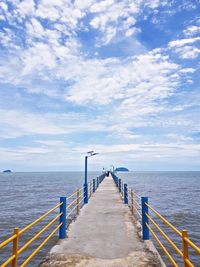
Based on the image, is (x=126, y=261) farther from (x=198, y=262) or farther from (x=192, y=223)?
(x=192, y=223)

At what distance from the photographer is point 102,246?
6887 mm

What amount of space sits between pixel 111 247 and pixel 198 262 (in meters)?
6.29

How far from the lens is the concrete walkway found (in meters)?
5.78

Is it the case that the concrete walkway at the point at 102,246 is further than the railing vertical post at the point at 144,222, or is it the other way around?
the railing vertical post at the point at 144,222

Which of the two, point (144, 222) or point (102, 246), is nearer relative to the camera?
point (102, 246)

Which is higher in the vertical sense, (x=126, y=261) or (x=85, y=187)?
(x=85, y=187)

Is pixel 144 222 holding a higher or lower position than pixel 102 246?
higher

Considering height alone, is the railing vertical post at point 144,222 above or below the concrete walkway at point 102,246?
above

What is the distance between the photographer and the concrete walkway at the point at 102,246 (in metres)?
5.78

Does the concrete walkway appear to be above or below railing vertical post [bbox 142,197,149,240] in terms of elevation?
below

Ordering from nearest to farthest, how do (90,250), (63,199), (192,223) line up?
(90,250) → (63,199) → (192,223)

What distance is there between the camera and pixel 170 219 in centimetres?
2091

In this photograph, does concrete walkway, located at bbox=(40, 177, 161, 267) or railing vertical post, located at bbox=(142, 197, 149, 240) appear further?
railing vertical post, located at bbox=(142, 197, 149, 240)

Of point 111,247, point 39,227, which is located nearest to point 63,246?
point 111,247
